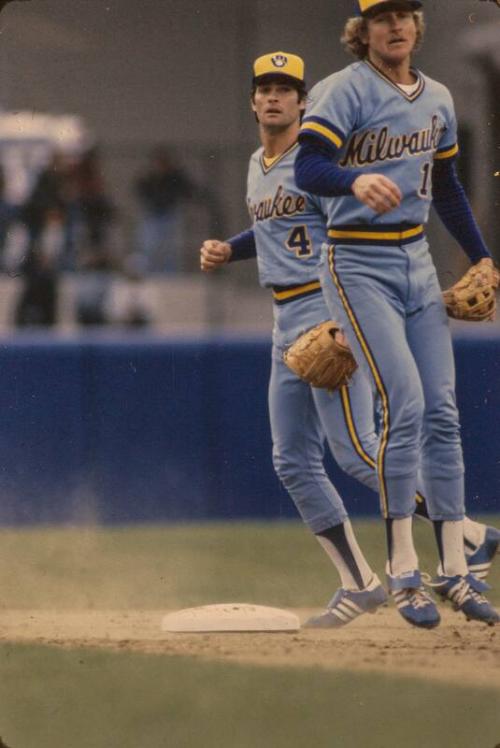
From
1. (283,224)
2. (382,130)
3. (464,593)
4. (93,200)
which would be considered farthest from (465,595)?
(93,200)

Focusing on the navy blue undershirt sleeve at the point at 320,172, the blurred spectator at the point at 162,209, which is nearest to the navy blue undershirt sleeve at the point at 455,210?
the navy blue undershirt sleeve at the point at 320,172

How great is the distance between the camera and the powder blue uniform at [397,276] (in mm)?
4000

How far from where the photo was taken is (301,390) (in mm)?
4445

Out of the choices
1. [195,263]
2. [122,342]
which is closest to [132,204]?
[195,263]

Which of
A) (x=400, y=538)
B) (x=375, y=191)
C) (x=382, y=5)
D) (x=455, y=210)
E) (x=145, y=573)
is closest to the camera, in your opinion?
(x=375, y=191)

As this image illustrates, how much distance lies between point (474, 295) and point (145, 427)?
86.5 inches

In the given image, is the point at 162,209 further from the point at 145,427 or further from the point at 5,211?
the point at 145,427

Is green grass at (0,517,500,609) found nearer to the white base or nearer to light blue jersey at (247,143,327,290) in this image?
the white base

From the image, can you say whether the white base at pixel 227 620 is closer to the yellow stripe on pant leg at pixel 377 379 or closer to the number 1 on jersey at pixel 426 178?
the yellow stripe on pant leg at pixel 377 379

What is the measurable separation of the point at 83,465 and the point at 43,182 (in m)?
1.98

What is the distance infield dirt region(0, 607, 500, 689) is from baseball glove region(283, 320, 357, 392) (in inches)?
31.2

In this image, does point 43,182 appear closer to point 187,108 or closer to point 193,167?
point 193,167

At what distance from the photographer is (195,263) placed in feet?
23.9

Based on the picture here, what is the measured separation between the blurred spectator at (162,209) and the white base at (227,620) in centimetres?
282
